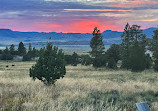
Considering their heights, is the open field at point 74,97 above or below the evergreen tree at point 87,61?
above

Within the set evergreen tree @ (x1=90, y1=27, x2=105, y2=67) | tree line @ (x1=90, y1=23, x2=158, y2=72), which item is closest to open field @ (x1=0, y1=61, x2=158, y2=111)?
tree line @ (x1=90, y1=23, x2=158, y2=72)

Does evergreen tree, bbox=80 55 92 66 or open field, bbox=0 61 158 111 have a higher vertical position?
open field, bbox=0 61 158 111

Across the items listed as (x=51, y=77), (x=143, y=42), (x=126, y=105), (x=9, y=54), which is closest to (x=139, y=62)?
(x=143, y=42)

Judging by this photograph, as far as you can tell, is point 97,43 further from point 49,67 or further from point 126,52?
point 49,67

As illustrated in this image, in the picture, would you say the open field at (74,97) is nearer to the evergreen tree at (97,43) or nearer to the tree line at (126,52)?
the tree line at (126,52)

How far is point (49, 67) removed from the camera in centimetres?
1293

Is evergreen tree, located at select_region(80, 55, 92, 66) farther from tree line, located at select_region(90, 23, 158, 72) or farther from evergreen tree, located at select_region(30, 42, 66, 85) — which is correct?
evergreen tree, located at select_region(30, 42, 66, 85)

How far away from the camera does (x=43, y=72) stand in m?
12.8

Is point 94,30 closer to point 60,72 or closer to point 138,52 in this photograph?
point 138,52

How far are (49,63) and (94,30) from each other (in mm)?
43627

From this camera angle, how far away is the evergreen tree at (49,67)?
12.9 m

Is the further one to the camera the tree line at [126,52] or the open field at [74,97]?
the tree line at [126,52]

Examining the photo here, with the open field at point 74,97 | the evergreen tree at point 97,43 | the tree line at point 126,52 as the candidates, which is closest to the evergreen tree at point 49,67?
the open field at point 74,97

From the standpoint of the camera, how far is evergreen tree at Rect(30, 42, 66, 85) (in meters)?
12.9
